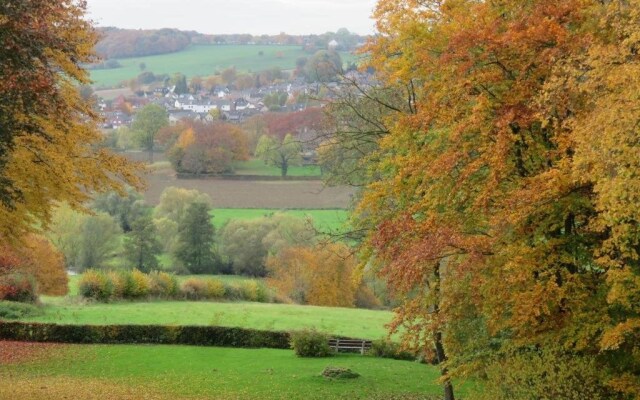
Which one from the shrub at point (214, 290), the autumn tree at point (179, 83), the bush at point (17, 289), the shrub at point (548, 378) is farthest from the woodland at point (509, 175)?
the autumn tree at point (179, 83)

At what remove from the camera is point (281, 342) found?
3378cm

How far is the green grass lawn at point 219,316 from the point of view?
34.6 meters

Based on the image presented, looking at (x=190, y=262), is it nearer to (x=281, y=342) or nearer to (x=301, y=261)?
(x=301, y=261)

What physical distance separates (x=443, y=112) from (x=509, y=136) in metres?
2.14

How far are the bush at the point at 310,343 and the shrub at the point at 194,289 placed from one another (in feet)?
50.5

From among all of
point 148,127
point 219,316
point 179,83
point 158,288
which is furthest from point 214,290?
point 179,83

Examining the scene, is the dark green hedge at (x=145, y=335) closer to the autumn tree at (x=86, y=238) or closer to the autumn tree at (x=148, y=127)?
the autumn tree at (x=86, y=238)

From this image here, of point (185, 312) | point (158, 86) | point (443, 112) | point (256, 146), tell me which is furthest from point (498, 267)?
point (158, 86)

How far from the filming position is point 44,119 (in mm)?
17531

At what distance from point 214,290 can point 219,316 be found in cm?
979

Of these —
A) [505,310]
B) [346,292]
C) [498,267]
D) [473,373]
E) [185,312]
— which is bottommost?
[346,292]

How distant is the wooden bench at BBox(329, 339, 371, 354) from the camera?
3266 centimetres

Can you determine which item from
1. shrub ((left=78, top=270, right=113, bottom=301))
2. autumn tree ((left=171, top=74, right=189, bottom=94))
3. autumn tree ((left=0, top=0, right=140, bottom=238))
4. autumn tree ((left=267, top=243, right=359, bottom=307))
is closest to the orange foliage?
shrub ((left=78, top=270, right=113, bottom=301))

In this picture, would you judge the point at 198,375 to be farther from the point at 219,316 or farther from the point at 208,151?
the point at 208,151
